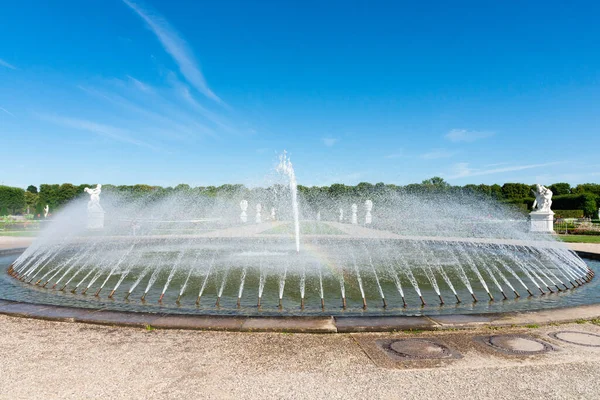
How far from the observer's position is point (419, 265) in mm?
15195

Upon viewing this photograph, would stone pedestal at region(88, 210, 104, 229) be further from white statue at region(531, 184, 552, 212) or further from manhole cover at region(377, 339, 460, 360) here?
white statue at region(531, 184, 552, 212)

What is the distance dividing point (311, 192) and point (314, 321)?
84.4 m

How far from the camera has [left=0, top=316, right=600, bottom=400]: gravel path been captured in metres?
4.33

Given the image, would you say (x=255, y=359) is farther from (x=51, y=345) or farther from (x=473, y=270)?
(x=473, y=270)

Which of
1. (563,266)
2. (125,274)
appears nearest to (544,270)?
(563,266)

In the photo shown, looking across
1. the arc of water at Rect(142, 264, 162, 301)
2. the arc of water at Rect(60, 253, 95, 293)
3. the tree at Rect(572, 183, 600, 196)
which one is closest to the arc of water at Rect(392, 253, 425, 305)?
the arc of water at Rect(142, 264, 162, 301)

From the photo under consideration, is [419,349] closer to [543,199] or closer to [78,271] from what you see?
[78,271]

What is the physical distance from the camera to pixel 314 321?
21.3 ft

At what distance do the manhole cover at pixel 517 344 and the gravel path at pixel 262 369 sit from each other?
18 centimetres

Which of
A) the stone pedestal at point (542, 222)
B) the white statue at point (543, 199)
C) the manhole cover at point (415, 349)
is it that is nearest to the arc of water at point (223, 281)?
the manhole cover at point (415, 349)

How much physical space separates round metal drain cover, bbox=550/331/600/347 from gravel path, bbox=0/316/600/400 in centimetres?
20

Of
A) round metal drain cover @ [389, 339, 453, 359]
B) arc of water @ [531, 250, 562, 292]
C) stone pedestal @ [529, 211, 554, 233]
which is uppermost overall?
stone pedestal @ [529, 211, 554, 233]

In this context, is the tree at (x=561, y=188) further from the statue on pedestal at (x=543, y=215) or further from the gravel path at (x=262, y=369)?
the gravel path at (x=262, y=369)

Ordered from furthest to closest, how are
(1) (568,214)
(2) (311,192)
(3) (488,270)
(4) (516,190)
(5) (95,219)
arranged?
(2) (311,192) < (4) (516,190) < (1) (568,214) < (5) (95,219) < (3) (488,270)
